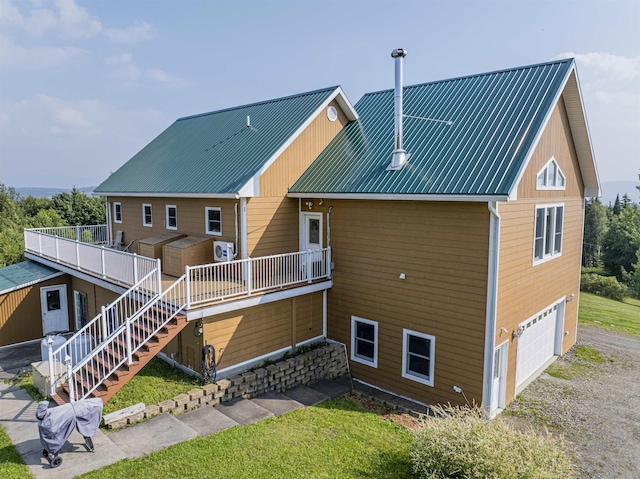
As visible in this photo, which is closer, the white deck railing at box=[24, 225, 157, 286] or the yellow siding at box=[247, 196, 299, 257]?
the white deck railing at box=[24, 225, 157, 286]

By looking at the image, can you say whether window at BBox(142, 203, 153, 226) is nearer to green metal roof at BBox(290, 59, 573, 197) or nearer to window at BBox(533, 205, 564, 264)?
green metal roof at BBox(290, 59, 573, 197)

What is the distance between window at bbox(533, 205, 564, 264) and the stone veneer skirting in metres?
6.71

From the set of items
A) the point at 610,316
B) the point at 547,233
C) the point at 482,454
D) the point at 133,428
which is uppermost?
the point at 547,233

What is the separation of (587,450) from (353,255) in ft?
A: 24.2

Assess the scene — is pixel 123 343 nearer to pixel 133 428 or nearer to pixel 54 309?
pixel 133 428

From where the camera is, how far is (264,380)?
11.5 metres

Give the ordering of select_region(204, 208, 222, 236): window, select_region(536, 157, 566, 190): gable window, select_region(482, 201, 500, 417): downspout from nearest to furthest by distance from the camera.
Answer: select_region(482, 201, 500, 417): downspout, select_region(536, 157, 566, 190): gable window, select_region(204, 208, 222, 236): window

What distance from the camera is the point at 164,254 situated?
543 inches

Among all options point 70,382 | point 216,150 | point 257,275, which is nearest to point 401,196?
point 257,275

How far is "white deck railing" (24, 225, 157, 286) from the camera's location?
1148 cm

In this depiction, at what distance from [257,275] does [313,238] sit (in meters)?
2.64

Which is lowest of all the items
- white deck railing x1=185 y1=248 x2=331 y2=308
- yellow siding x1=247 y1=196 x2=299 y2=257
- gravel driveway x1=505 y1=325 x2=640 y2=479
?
gravel driveway x1=505 y1=325 x2=640 y2=479

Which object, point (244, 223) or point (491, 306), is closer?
point (491, 306)

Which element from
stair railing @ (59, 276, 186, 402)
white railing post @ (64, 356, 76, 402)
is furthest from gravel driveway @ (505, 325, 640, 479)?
white railing post @ (64, 356, 76, 402)
